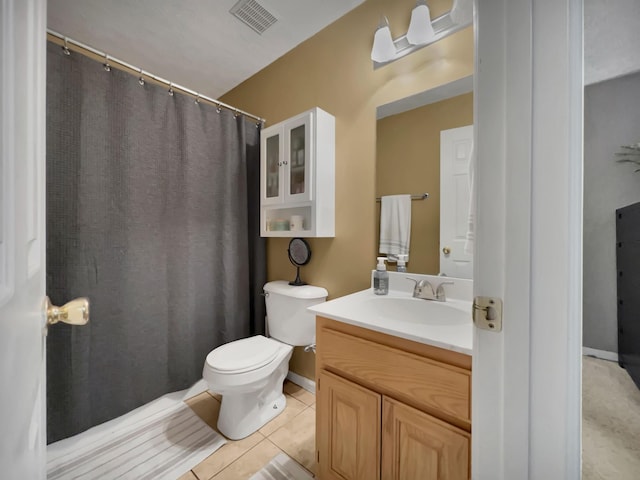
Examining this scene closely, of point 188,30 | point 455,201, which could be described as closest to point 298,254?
point 455,201

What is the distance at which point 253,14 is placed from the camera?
1.46 m

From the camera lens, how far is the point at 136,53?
1767 mm

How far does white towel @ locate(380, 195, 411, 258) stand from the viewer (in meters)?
1.30

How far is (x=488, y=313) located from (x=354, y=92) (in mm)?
1403

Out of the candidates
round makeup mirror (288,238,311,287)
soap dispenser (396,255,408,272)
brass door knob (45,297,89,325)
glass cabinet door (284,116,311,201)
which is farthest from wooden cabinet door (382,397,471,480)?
glass cabinet door (284,116,311,201)

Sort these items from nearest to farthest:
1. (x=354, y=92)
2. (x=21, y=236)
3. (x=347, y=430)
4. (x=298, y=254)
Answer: (x=21, y=236), (x=347, y=430), (x=354, y=92), (x=298, y=254)

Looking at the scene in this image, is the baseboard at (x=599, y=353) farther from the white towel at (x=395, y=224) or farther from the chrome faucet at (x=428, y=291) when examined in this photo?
the white towel at (x=395, y=224)

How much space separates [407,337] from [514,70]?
0.69 metres

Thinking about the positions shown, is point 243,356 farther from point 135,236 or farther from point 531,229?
point 531,229

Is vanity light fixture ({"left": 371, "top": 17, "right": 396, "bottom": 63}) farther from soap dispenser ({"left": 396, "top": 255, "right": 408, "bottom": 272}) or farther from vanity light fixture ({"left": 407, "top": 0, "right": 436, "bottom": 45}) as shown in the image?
soap dispenser ({"left": 396, "top": 255, "right": 408, "bottom": 272})

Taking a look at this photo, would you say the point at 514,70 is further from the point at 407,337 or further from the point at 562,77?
the point at 407,337

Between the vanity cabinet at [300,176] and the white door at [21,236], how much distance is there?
1.12 meters

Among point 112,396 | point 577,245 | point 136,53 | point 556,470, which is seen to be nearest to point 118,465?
point 112,396

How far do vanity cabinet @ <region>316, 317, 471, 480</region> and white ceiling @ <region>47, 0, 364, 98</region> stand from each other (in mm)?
1738
